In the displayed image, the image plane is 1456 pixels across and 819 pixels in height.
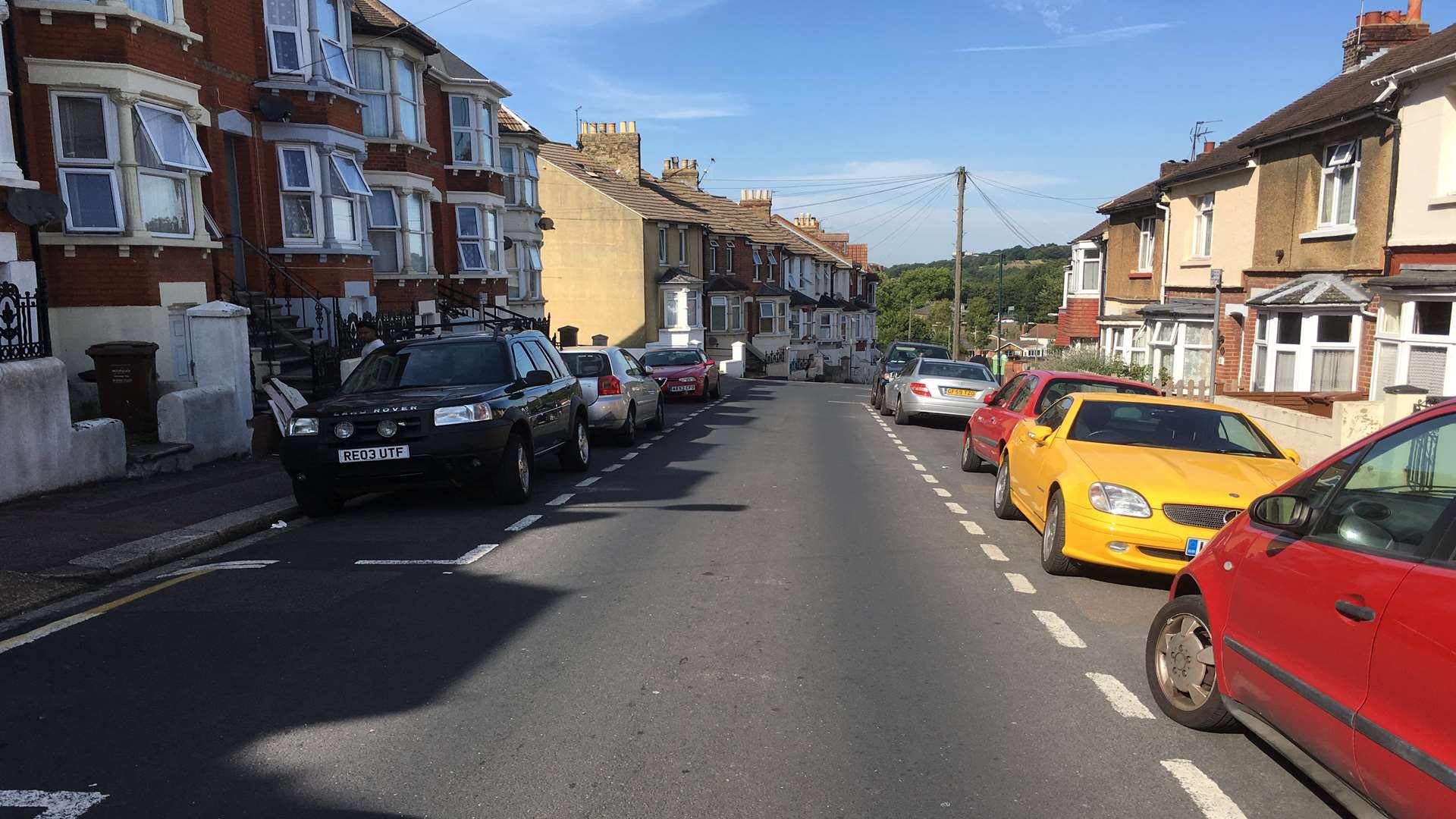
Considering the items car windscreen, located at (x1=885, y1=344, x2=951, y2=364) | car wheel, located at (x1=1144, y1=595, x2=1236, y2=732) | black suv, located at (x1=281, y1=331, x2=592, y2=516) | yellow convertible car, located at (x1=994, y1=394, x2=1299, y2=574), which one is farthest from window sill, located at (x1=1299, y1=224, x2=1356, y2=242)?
car wheel, located at (x1=1144, y1=595, x2=1236, y2=732)

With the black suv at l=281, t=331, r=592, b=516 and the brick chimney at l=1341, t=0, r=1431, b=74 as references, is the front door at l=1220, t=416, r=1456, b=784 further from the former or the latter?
the brick chimney at l=1341, t=0, r=1431, b=74

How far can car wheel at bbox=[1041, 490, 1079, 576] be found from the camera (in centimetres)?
753

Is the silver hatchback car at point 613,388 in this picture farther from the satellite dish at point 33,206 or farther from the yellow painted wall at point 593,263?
the yellow painted wall at point 593,263

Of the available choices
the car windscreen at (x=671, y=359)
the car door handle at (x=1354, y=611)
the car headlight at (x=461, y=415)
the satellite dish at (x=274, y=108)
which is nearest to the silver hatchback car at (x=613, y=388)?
the car headlight at (x=461, y=415)

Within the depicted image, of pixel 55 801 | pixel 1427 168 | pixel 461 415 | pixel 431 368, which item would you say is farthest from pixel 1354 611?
pixel 1427 168

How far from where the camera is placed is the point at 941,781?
408 cm

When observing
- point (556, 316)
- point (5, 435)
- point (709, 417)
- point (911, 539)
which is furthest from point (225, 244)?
point (556, 316)

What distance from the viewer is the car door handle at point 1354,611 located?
3.34 m

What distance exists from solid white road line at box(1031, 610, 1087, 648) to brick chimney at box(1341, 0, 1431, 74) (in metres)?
21.9

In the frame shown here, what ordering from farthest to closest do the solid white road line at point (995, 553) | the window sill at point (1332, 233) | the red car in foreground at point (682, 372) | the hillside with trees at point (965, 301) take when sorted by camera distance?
the hillside with trees at point (965, 301) < the red car in foreground at point (682, 372) < the window sill at point (1332, 233) < the solid white road line at point (995, 553)

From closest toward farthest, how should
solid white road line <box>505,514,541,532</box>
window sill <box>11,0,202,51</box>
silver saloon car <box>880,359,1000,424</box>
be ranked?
solid white road line <box>505,514,541,532</box> < window sill <box>11,0,202,51</box> < silver saloon car <box>880,359,1000,424</box>

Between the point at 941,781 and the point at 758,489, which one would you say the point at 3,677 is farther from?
the point at 758,489

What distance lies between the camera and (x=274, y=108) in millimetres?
17844

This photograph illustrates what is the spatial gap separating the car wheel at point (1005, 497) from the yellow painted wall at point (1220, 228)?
562 inches
